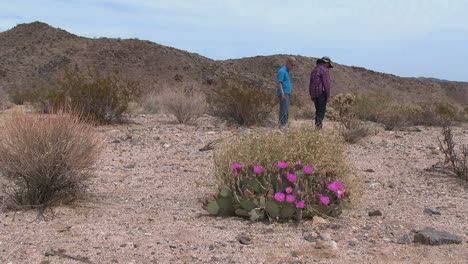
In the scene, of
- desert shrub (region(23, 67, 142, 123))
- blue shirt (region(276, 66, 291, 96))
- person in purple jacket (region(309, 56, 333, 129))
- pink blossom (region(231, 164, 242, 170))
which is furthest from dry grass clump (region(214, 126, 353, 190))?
desert shrub (region(23, 67, 142, 123))

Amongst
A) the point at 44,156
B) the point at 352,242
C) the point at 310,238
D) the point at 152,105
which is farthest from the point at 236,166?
the point at 152,105

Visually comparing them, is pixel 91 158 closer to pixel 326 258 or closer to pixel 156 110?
pixel 326 258

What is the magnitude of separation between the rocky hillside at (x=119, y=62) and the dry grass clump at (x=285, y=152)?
33267 millimetres

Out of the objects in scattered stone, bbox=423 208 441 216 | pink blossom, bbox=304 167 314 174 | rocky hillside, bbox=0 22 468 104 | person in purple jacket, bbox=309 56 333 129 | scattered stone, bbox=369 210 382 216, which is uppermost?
rocky hillside, bbox=0 22 468 104

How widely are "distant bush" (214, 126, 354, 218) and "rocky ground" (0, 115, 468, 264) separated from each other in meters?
0.42

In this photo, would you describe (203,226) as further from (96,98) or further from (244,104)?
(96,98)

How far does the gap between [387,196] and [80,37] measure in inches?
1887

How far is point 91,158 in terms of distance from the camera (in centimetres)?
527

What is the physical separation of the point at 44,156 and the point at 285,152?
2284 mm

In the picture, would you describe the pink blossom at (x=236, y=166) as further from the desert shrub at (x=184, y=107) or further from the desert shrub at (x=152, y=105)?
the desert shrub at (x=152, y=105)

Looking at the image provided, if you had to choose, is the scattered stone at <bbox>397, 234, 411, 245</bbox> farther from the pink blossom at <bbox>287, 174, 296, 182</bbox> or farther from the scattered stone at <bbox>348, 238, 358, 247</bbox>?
the pink blossom at <bbox>287, 174, 296, 182</bbox>

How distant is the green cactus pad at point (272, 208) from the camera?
453 cm

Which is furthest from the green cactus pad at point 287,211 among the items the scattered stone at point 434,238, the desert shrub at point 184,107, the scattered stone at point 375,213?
the desert shrub at point 184,107

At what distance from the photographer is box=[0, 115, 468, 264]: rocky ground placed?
3771 millimetres
